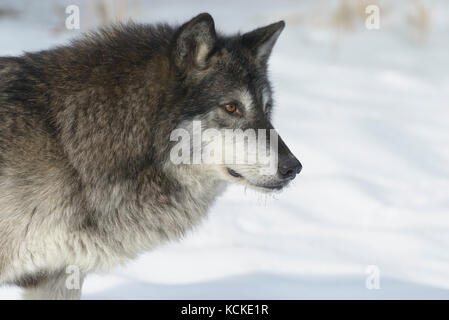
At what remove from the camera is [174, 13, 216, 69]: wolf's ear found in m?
2.96

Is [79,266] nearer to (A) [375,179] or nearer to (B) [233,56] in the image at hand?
→ (B) [233,56]

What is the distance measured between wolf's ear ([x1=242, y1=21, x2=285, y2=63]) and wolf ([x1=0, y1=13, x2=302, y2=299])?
8cm

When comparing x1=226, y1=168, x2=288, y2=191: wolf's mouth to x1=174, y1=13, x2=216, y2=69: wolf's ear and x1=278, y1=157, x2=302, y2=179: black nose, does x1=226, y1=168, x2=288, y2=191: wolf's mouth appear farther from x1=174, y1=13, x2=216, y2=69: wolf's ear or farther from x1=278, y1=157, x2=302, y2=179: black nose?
x1=174, y1=13, x2=216, y2=69: wolf's ear

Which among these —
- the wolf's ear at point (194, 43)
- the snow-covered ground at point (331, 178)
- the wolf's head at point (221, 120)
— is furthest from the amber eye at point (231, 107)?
the snow-covered ground at point (331, 178)

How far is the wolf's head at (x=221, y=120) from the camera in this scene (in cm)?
301

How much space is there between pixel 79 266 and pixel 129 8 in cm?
605

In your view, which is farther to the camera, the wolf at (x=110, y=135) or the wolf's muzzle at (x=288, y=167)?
the wolf's muzzle at (x=288, y=167)

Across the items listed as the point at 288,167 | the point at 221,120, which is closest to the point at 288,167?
the point at 288,167

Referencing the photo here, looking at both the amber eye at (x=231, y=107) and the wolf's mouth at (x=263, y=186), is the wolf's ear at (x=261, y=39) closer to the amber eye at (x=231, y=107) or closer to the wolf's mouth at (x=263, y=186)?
the amber eye at (x=231, y=107)

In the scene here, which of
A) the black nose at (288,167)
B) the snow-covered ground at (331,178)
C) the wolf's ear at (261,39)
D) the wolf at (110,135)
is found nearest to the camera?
the wolf at (110,135)

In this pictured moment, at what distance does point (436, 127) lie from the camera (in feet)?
23.8

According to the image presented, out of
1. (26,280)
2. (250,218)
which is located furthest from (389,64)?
(26,280)

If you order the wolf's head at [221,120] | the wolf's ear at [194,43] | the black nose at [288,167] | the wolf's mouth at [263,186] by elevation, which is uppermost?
the wolf's ear at [194,43]

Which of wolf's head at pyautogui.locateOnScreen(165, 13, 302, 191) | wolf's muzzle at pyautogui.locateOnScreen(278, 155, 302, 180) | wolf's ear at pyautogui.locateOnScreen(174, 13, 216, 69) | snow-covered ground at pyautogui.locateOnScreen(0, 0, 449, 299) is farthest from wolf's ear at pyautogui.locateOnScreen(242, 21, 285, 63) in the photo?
snow-covered ground at pyautogui.locateOnScreen(0, 0, 449, 299)
